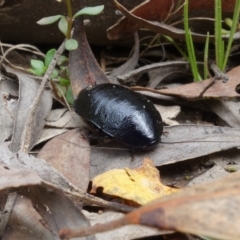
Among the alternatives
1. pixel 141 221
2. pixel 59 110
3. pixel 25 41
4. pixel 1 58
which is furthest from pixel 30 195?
pixel 25 41

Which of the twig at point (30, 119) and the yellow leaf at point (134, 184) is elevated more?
the twig at point (30, 119)

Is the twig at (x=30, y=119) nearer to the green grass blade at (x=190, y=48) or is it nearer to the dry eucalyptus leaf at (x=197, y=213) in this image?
the green grass blade at (x=190, y=48)

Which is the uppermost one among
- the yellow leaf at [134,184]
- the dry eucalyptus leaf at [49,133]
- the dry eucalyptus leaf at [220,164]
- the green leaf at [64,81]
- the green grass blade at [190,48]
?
the green grass blade at [190,48]

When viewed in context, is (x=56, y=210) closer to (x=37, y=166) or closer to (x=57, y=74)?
(x=37, y=166)

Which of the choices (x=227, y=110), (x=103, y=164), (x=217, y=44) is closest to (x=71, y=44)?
(x=103, y=164)

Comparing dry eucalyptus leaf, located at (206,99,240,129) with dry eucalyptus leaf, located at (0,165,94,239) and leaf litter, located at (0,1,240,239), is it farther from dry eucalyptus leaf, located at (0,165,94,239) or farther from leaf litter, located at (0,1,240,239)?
dry eucalyptus leaf, located at (0,165,94,239)

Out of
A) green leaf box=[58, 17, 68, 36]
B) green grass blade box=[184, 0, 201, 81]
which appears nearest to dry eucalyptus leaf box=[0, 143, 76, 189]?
green leaf box=[58, 17, 68, 36]

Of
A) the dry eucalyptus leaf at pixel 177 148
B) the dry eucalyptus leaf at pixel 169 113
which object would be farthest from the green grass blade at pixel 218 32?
the dry eucalyptus leaf at pixel 177 148
